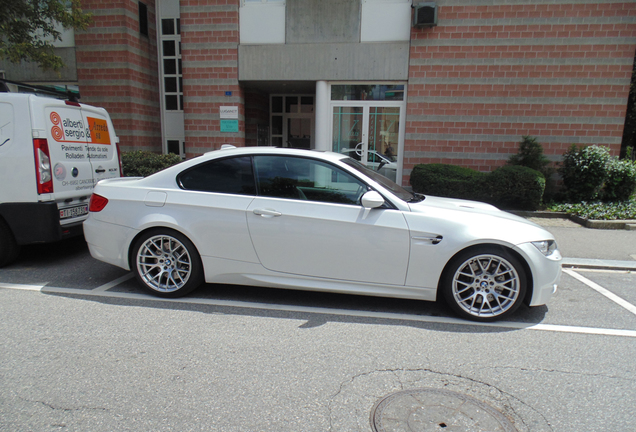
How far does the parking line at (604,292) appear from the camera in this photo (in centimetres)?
469

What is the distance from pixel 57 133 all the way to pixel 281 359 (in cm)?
420

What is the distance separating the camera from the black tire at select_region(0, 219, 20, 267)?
213 inches

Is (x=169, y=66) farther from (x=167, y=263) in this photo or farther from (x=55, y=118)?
(x=167, y=263)

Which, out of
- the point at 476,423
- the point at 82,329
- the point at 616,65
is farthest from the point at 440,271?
the point at 616,65

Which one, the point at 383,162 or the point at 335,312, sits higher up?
the point at 383,162

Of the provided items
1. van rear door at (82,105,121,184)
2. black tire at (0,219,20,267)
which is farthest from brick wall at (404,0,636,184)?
black tire at (0,219,20,267)

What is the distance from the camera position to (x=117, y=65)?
12.4 meters

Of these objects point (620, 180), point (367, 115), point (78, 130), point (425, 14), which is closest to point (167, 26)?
point (367, 115)

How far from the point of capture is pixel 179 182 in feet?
15.1

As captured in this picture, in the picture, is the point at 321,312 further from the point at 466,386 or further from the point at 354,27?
the point at 354,27

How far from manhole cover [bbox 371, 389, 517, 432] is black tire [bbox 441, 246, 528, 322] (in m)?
1.31

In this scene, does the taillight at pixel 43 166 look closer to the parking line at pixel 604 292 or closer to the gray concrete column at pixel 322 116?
the parking line at pixel 604 292

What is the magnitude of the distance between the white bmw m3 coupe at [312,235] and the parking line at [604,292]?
1247mm

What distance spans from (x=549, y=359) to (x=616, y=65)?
969 centimetres
